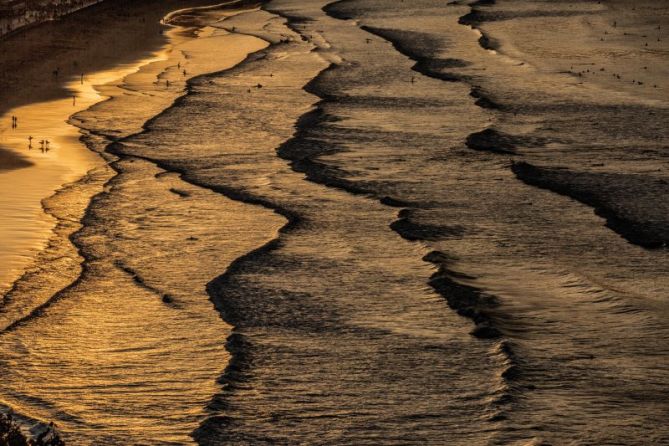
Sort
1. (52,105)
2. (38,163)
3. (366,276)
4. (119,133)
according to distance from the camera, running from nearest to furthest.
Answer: (366,276), (38,163), (119,133), (52,105)

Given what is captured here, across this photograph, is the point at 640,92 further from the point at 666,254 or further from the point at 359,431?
the point at 359,431

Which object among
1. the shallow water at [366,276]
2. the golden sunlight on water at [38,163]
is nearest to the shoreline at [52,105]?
the golden sunlight on water at [38,163]

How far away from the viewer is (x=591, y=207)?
647 centimetres

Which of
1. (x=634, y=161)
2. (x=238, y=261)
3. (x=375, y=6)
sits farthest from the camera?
(x=375, y=6)

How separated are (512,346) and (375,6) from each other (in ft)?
41.1

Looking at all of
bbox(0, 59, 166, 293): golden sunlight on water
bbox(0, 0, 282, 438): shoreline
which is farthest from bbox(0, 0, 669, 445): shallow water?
bbox(0, 59, 166, 293): golden sunlight on water

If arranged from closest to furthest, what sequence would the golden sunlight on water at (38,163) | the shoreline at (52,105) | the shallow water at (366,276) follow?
the shallow water at (366,276), the golden sunlight on water at (38,163), the shoreline at (52,105)

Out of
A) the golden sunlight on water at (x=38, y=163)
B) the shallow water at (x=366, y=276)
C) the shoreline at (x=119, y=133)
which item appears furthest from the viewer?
the golden sunlight on water at (x=38, y=163)

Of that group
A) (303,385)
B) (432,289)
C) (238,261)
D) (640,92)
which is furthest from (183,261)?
(640,92)

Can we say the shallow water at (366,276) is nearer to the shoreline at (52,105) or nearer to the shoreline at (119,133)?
the shoreline at (119,133)

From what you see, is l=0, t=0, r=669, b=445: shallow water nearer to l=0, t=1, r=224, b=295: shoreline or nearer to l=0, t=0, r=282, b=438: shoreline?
l=0, t=0, r=282, b=438: shoreline

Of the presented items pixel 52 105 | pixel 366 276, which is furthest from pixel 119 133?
pixel 366 276

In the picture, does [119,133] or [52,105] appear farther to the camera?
[52,105]

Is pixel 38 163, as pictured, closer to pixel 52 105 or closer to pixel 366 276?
pixel 52 105
